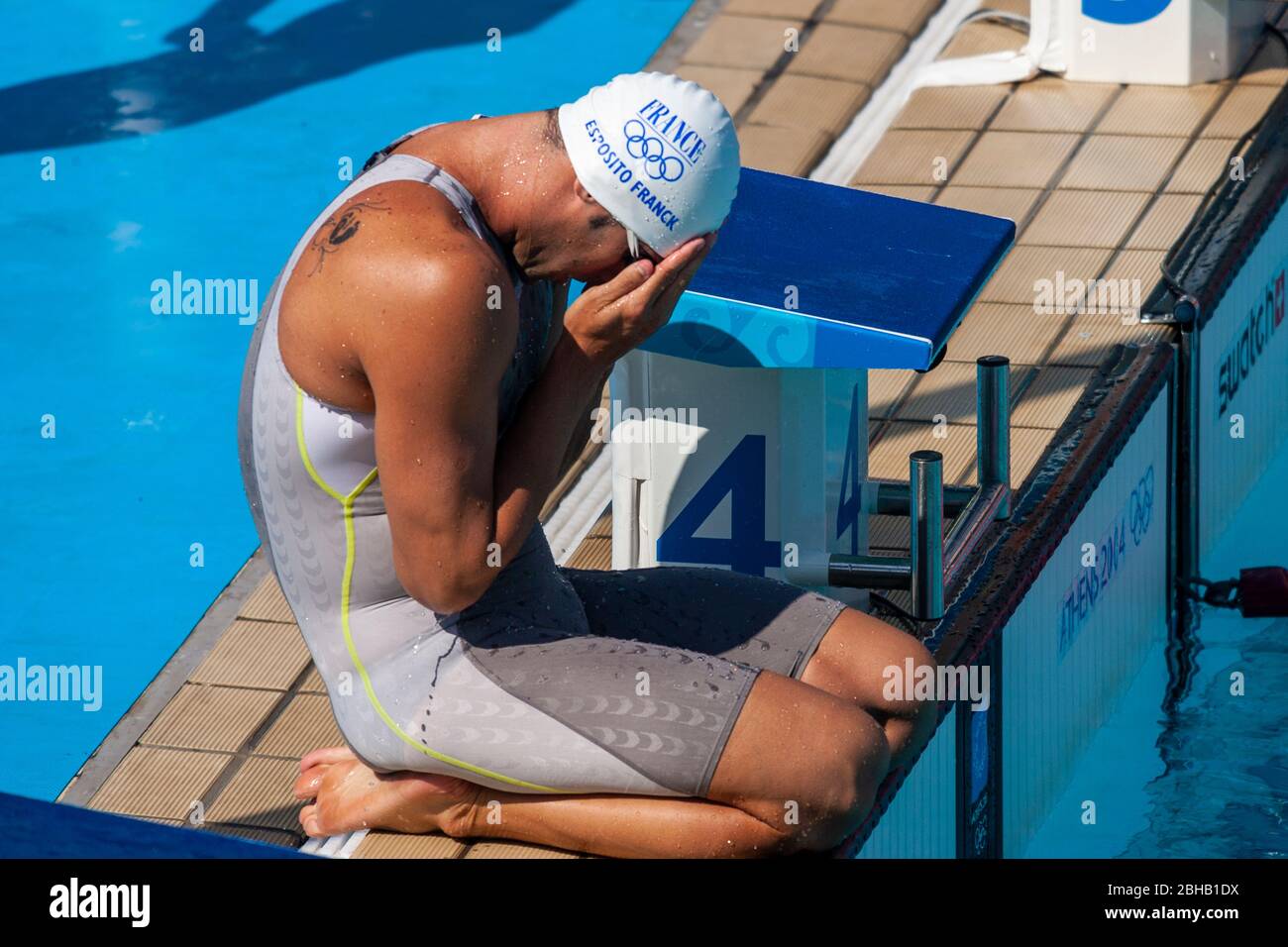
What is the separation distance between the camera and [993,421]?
153 inches

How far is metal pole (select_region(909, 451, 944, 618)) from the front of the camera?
11.8 feet

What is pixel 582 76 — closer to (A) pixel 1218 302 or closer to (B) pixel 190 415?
(B) pixel 190 415

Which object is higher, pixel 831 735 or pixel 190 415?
pixel 190 415

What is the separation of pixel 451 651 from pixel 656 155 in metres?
0.78

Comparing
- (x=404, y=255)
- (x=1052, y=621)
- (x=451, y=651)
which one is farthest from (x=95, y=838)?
(x=1052, y=621)

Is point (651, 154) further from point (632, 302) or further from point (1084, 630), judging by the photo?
point (1084, 630)

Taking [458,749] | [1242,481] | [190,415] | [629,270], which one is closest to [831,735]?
[458,749]

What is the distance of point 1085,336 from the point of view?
16.8 ft

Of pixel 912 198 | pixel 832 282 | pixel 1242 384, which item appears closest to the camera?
pixel 832 282

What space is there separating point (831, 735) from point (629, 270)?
2.38 feet

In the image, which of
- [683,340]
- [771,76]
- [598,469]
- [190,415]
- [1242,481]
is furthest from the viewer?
[771,76]

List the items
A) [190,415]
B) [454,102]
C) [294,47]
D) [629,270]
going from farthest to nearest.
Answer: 1. [294,47]
2. [454,102]
3. [190,415]
4. [629,270]

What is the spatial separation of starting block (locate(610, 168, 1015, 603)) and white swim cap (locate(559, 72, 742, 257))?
2.11 feet

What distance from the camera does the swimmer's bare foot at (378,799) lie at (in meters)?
3.08
